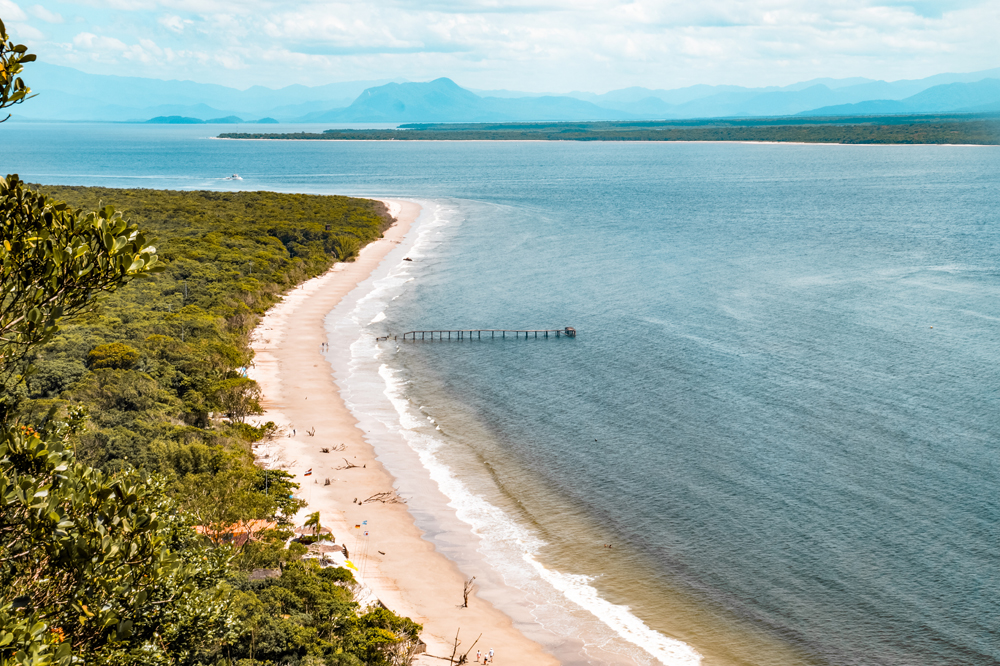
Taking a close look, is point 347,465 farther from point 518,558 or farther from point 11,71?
point 11,71

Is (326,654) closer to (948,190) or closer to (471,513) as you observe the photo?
(471,513)

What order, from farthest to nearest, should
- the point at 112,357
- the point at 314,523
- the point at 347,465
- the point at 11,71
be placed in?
the point at 112,357
the point at 347,465
the point at 314,523
the point at 11,71

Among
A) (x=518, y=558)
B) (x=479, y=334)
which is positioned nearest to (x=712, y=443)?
(x=518, y=558)

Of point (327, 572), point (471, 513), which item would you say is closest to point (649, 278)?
point (471, 513)

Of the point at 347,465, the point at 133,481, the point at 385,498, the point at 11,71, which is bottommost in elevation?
the point at 385,498

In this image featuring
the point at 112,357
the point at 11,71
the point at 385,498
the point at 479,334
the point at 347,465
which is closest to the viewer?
the point at 11,71

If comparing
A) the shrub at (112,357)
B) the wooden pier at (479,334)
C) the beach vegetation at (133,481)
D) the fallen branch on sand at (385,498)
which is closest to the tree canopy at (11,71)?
the beach vegetation at (133,481)

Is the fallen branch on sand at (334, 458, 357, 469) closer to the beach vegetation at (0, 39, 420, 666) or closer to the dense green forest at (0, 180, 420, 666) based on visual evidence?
the beach vegetation at (0, 39, 420, 666)
